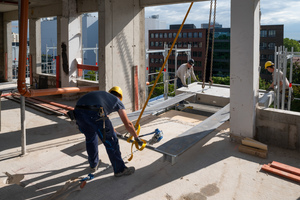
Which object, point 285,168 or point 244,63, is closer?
point 285,168

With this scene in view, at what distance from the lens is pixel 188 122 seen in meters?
7.89

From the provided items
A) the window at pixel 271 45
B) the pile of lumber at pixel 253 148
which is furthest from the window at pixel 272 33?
the pile of lumber at pixel 253 148

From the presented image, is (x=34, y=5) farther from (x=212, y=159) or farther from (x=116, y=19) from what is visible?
(x=212, y=159)

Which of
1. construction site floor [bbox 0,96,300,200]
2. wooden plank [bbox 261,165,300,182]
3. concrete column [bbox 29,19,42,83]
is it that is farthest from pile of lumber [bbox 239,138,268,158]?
concrete column [bbox 29,19,42,83]

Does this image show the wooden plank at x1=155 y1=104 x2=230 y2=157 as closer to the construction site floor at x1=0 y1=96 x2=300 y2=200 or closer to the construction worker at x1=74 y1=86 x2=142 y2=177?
the construction site floor at x1=0 y1=96 x2=300 y2=200

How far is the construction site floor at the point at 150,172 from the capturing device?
414 centimetres

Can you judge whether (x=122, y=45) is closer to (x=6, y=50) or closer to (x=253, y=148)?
(x=253, y=148)

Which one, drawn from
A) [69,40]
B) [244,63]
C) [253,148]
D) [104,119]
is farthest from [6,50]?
[253,148]

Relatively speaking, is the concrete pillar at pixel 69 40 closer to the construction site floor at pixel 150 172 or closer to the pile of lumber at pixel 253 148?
the construction site floor at pixel 150 172

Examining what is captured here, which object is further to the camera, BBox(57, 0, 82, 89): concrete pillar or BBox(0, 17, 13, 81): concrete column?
BBox(0, 17, 13, 81): concrete column

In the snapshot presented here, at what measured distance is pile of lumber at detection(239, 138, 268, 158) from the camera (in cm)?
536

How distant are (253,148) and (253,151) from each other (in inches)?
2.9

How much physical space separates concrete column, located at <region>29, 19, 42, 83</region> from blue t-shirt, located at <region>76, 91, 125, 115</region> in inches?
430

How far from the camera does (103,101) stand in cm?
440
